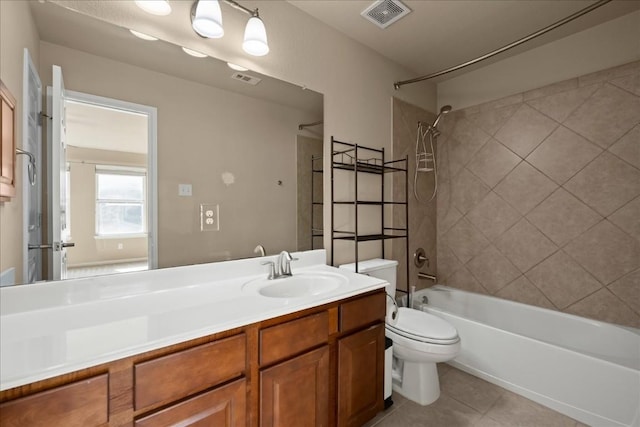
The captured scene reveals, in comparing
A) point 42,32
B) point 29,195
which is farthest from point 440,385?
point 42,32

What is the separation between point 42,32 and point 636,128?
331 cm

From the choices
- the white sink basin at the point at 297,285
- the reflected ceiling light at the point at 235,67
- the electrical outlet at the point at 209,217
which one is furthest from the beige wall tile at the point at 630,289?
the reflected ceiling light at the point at 235,67

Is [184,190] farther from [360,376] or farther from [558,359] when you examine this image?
[558,359]

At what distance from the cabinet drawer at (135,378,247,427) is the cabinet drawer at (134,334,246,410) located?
29 millimetres

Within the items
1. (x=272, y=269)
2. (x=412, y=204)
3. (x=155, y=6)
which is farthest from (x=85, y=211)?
(x=412, y=204)

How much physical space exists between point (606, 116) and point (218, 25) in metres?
2.63

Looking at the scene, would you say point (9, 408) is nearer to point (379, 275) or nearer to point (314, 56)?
point (379, 275)

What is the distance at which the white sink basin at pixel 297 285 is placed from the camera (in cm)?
140

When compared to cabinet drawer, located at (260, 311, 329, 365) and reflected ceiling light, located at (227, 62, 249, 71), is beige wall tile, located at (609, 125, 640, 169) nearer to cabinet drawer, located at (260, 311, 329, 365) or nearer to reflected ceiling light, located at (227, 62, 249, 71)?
cabinet drawer, located at (260, 311, 329, 365)

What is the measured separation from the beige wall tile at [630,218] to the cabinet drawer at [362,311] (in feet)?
6.09

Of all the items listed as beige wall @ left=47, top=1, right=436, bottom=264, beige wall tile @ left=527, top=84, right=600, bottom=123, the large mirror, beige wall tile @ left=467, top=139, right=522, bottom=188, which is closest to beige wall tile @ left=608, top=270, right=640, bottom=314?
beige wall tile @ left=467, top=139, right=522, bottom=188

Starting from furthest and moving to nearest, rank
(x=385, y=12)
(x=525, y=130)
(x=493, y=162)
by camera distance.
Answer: (x=493, y=162) → (x=525, y=130) → (x=385, y=12)

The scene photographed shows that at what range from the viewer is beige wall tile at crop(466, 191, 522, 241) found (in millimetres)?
2484

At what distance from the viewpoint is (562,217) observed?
7.26 ft
